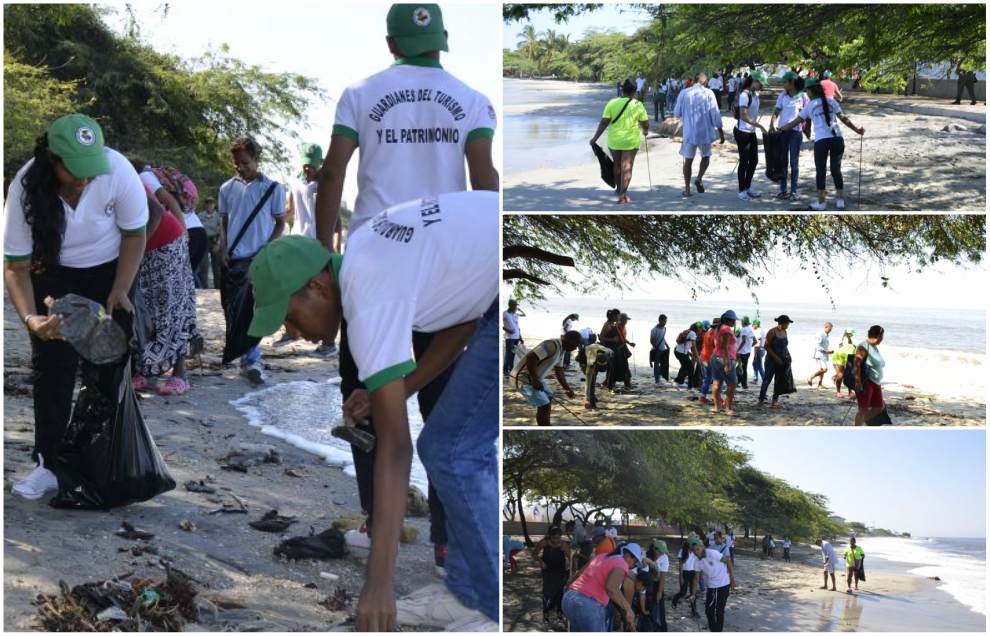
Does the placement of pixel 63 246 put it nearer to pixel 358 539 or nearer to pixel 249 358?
pixel 358 539

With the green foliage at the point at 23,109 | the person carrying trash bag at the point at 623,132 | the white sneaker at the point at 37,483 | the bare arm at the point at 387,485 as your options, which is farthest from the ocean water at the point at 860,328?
the green foliage at the point at 23,109

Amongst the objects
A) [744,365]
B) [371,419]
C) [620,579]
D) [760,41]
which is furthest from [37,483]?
[760,41]

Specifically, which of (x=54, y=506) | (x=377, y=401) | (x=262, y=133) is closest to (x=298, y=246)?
(x=377, y=401)

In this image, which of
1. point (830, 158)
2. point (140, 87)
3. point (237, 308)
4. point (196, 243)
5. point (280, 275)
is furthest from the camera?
point (140, 87)

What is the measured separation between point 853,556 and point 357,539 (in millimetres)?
1544

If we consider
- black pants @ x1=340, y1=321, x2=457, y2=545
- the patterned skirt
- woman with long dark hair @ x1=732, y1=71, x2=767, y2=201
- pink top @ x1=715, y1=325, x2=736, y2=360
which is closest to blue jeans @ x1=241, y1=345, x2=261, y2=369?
the patterned skirt

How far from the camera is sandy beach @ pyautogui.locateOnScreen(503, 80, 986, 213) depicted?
341 centimetres

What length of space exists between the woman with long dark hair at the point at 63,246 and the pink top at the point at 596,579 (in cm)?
162

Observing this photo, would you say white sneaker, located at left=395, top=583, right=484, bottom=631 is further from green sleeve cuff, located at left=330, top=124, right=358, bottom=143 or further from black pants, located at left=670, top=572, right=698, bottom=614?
green sleeve cuff, located at left=330, top=124, right=358, bottom=143

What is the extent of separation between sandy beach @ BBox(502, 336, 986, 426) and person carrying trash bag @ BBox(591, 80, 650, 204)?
2.01 ft

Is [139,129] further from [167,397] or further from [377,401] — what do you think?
[377,401]

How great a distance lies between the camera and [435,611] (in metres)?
2.90

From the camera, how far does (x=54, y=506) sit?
3555 millimetres

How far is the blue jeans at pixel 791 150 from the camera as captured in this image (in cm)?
367
